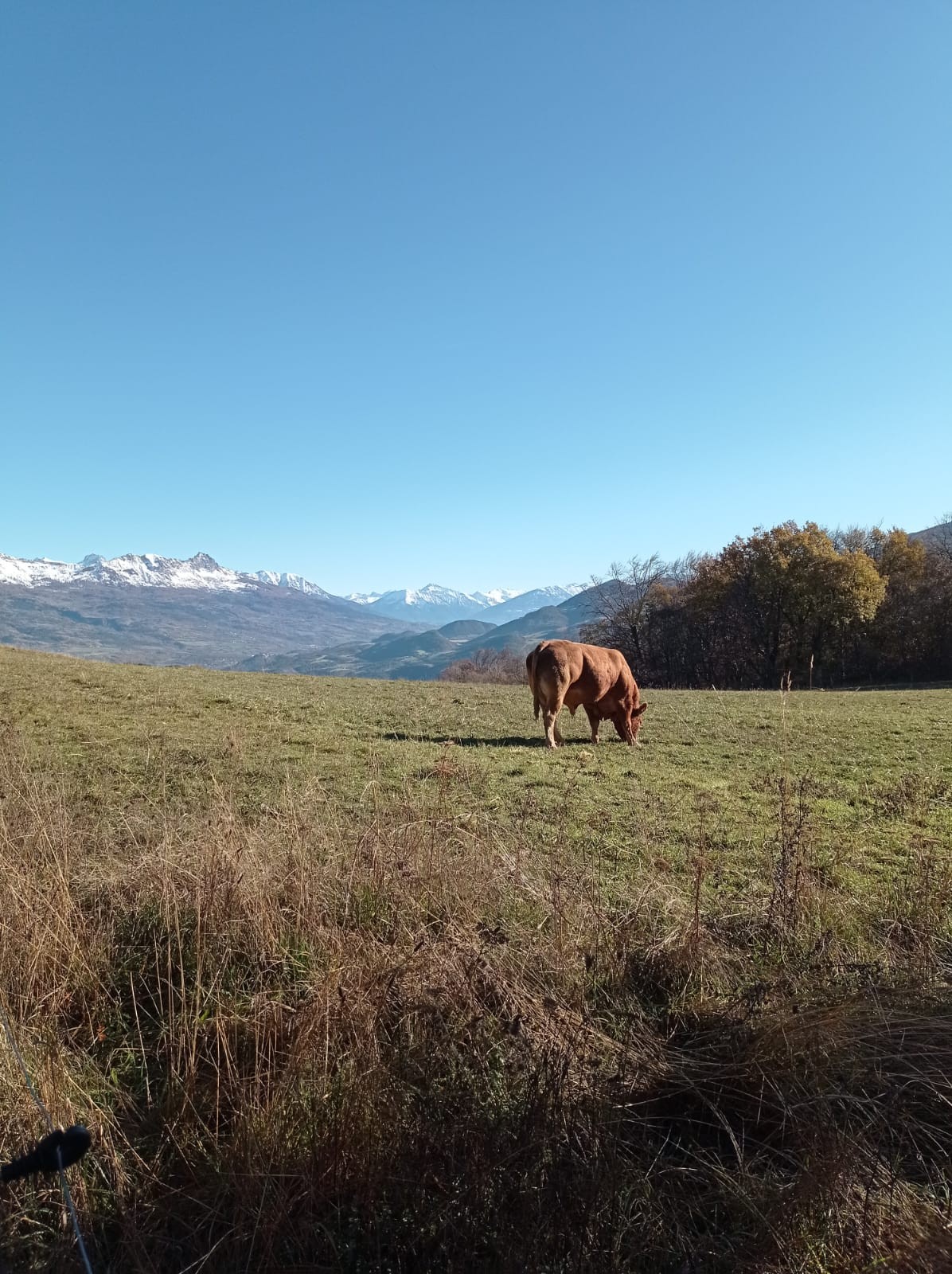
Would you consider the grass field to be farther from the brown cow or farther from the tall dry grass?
the brown cow

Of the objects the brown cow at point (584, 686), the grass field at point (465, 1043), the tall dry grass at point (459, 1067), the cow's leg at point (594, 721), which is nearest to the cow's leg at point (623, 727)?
the brown cow at point (584, 686)

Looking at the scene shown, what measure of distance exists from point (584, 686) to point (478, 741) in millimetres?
2922

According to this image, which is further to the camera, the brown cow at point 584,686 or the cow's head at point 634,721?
the cow's head at point 634,721

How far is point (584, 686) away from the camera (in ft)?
52.5

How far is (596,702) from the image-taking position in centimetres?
1653

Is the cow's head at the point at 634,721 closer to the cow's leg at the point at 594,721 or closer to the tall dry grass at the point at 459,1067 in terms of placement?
the cow's leg at the point at 594,721

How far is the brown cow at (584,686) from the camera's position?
15.5m

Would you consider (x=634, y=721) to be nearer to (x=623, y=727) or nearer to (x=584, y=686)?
(x=623, y=727)

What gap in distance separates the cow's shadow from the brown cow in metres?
0.39

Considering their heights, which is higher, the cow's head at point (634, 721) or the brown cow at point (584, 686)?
the brown cow at point (584, 686)

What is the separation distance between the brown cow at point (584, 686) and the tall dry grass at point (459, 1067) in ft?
32.7

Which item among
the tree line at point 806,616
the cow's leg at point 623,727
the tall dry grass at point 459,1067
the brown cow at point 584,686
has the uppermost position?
the tree line at point 806,616

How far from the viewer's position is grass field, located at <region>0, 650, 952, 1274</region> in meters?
2.88

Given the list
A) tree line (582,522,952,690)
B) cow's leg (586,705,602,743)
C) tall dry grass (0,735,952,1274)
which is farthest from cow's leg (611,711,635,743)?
tree line (582,522,952,690)
